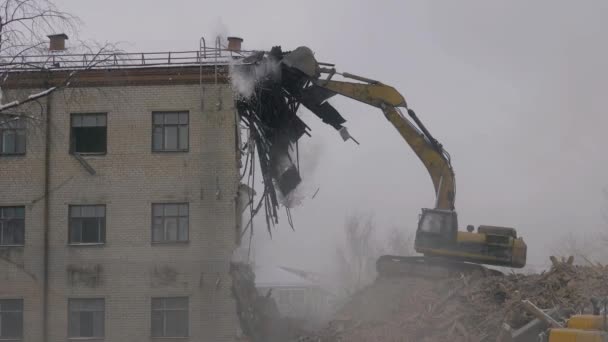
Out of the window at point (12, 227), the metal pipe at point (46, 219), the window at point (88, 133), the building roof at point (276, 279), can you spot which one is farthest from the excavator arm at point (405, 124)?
the building roof at point (276, 279)

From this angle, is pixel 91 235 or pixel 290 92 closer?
pixel 290 92

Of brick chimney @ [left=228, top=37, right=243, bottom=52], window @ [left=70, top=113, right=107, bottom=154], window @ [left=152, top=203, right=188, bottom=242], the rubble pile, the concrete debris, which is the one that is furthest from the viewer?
brick chimney @ [left=228, top=37, right=243, bottom=52]

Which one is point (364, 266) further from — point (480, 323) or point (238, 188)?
point (480, 323)

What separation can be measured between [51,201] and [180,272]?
4353 mm

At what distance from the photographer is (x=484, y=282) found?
1878 cm

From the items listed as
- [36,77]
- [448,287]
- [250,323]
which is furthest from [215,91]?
[448,287]

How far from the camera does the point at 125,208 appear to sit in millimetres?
22828

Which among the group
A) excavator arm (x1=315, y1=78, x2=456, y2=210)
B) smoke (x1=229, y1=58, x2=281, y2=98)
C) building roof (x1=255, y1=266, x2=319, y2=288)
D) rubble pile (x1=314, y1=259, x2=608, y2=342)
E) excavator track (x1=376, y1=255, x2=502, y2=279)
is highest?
smoke (x1=229, y1=58, x2=281, y2=98)

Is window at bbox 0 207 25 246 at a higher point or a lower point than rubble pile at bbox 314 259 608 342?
higher

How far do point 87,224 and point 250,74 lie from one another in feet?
21.7

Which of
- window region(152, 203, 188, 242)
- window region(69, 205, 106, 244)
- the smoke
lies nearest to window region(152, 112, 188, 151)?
window region(152, 203, 188, 242)

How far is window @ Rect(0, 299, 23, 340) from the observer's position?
22.4 m

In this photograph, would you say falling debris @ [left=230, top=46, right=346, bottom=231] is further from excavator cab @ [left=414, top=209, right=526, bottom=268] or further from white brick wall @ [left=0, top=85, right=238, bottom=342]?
excavator cab @ [left=414, top=209, right=526, bottom=268]

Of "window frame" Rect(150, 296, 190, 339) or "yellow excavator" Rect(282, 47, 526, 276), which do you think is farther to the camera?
"window frame" Rect(150, 296, 190, 339)
